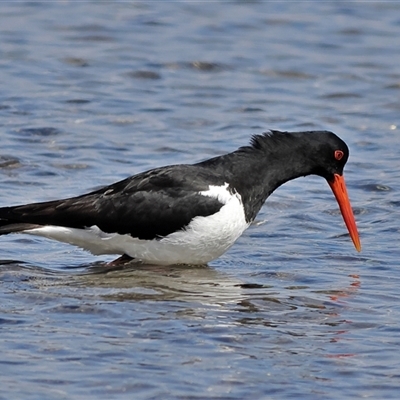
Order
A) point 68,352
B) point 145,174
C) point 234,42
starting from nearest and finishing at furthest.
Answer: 1. point 68,352
2. point 145,174
3. point 234,42

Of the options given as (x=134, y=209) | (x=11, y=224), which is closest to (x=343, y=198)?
(x=134, y=209)

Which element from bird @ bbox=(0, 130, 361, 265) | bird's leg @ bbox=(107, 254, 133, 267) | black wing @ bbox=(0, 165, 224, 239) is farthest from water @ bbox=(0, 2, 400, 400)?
black wing @ bbox=(0, 165, 224, 239)

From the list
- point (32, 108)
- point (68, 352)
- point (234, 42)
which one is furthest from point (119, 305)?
point (234, 42)

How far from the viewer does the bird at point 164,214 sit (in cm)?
818

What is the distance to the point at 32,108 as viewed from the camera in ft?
42.4

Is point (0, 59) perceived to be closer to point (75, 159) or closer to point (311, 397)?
point (75, 159)

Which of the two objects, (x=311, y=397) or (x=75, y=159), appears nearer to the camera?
(x=311, y=397)

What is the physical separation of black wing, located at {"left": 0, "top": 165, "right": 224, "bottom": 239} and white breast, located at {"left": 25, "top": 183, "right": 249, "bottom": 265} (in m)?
0.06

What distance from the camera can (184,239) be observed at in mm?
8250

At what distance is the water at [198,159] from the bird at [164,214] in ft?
0.74

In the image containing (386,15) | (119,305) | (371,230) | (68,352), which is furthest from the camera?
(386,15)

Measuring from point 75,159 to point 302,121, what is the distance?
3.11 metres

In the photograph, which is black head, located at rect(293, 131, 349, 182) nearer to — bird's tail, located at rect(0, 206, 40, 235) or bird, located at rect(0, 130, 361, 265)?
bird, located at rect(0, 130, 361, 265)

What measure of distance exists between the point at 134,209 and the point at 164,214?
25 cm
